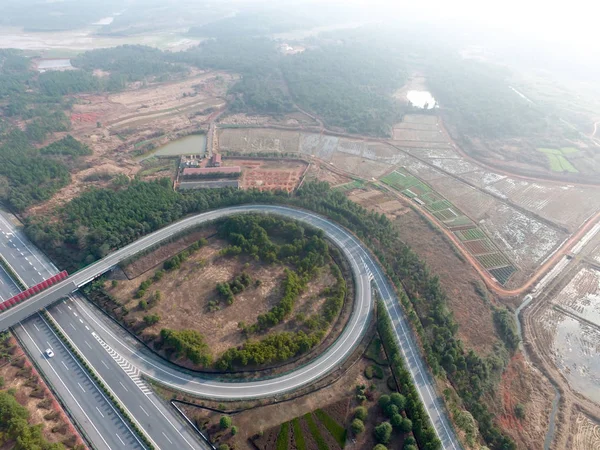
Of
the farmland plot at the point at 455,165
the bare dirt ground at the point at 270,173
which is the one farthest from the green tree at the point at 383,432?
the farmland plot at the point at 455,165

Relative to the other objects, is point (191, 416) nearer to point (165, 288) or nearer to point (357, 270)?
point (165, 288)

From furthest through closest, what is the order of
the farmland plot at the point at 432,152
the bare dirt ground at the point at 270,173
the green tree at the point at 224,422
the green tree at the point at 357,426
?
the farmland plot at the point at 432,152 → the bare dirt ground at the point at 270,173 → the green tree at the point at 224,422 → the green tree at the point at 357,426

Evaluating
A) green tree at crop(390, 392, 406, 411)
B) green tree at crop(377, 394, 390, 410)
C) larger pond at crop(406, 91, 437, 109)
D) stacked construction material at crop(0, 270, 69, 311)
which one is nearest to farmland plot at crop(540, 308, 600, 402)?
green tree at crop(390, 392, 406, 411)

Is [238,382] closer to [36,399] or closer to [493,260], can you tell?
[36,399]

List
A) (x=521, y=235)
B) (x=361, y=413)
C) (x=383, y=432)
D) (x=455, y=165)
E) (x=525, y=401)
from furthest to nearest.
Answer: (x=455, y=165) → (x=521, y=235) → (x=525, y=401) → (x=361, y=413) → (x=383, y=432)

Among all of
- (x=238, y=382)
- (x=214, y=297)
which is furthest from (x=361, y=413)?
(x=214, y=297)

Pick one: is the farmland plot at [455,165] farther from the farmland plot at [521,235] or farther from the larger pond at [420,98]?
the larger pond at [420,98]

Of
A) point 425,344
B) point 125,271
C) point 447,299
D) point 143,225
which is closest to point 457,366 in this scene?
point 425,344
